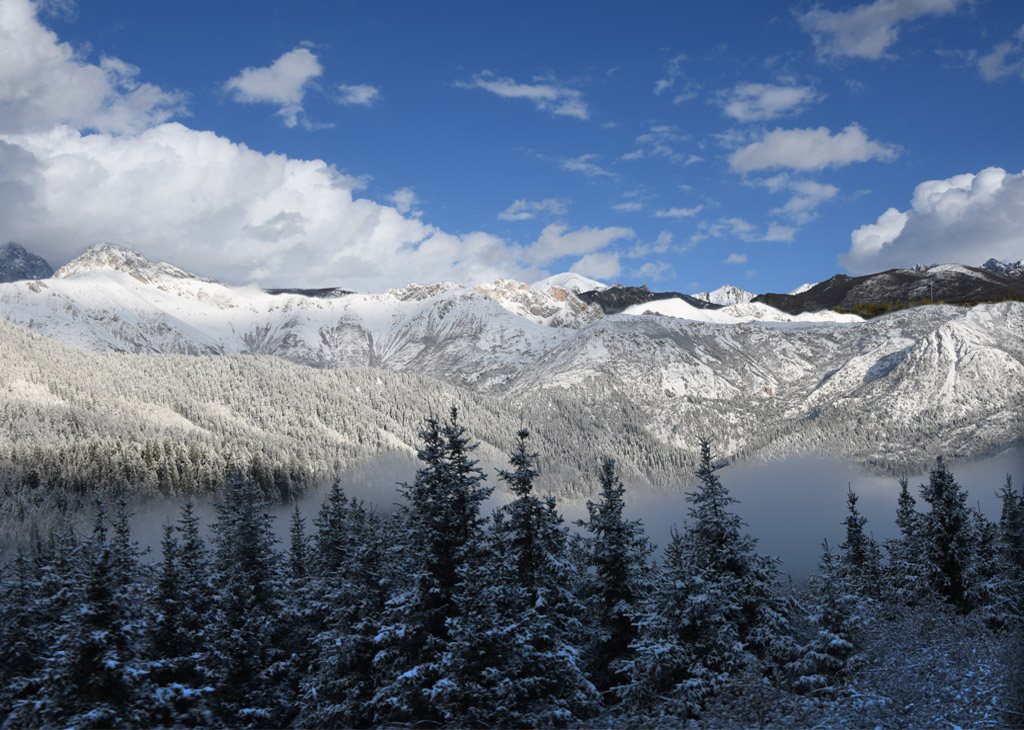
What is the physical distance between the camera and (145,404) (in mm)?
196375

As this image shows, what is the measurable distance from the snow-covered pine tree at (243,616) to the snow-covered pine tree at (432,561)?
423 inches

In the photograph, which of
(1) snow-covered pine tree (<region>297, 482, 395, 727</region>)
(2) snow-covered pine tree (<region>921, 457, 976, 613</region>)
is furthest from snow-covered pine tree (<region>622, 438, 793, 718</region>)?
(2) snow-covered pine tree (<region>921, 457, 976, 613</region>)

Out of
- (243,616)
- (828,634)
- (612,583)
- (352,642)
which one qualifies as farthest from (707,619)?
(243,616)

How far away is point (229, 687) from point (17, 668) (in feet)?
A: 31.1

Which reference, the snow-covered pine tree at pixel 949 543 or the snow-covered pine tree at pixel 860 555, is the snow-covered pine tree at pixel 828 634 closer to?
the snow-covered pine tree at pixel 949 543

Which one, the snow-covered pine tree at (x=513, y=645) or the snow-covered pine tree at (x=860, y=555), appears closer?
the snow-covered pine tree at (x=513, y=645)

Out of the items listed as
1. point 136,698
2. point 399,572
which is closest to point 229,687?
point 136,698

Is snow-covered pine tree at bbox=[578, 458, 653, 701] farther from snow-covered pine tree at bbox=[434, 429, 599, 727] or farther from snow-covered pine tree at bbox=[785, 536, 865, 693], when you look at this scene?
snow-covered pine tree at bbox=[785, 536, 865, 693]

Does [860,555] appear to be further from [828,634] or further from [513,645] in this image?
[513,645]

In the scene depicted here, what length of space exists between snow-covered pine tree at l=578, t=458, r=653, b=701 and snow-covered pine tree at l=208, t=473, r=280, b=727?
1498 cm

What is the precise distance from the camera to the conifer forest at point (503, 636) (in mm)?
19453

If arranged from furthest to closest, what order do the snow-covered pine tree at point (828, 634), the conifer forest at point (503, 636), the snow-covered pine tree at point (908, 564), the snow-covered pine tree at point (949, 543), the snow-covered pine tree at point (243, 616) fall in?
the snow-covered pine tree at point (949, 543), the snow-covered pine tree at point (908, 564), the snow-covered pine tree at point (243, 616), the snow-covered pine tree at point (828, 634), the conifer forest at point (503, 636)

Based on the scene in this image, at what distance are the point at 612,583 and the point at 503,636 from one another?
28.1 feet

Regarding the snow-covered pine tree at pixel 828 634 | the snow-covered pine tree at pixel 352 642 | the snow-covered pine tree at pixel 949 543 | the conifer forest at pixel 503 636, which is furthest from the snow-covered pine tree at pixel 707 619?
the snow-covered pine tree at pixel 949 543
